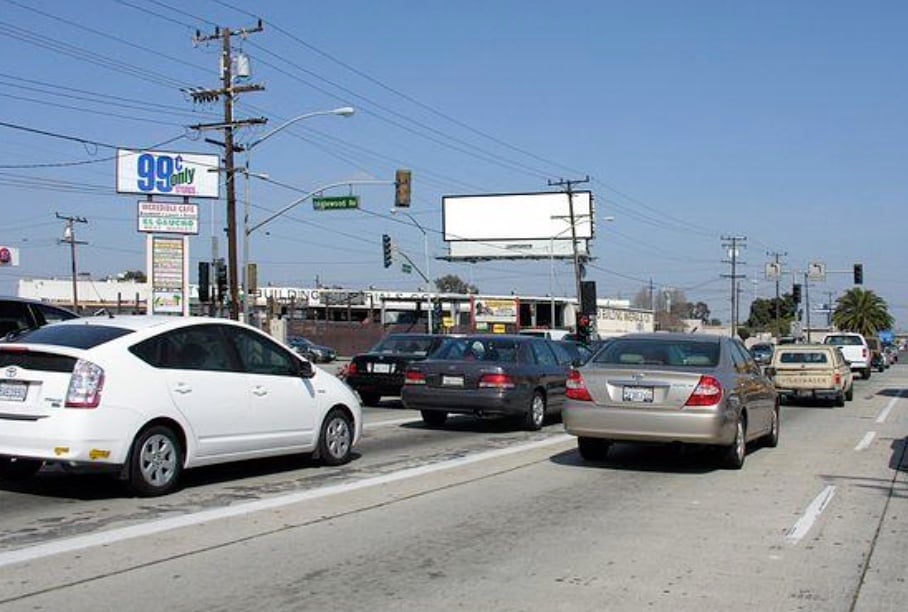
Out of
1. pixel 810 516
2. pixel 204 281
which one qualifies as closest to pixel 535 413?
pixel 810 516

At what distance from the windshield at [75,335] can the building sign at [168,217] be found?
3339 centimetres

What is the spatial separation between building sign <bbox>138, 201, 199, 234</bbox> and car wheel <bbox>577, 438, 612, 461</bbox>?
32375mm

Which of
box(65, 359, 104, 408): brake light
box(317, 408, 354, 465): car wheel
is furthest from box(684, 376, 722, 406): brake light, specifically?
box(65, 359, 104, 408): brake light

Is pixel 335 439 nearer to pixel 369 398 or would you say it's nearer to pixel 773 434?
pixel 773 434

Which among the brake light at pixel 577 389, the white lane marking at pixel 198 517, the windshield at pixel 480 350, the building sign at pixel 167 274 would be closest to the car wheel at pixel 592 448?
the brake light at pixel 577 389

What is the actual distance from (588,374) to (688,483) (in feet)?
5.62

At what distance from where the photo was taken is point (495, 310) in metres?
93.1

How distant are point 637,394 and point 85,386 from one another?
19.1 ft

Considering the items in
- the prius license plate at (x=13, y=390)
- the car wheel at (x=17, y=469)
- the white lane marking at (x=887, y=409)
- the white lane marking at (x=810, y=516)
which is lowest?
the white lane marking at (x=887, y=409)

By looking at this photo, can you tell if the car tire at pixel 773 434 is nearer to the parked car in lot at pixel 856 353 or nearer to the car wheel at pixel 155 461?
the car wheel at pixel 155 461

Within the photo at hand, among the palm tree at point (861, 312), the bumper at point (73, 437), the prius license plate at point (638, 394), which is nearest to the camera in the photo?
the bumper at point (73, 437)

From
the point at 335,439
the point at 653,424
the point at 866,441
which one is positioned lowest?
the point at 866,441

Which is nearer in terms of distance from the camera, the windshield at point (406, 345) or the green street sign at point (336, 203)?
the windshield at point (406, 345)

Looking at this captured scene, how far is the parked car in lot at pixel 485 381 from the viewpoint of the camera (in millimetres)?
14859
